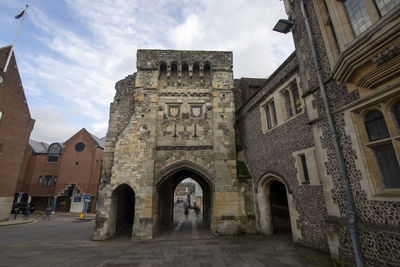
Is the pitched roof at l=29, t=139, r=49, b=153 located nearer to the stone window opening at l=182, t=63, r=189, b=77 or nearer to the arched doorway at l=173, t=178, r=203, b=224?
the arched doorway at l=173, t=178, r=203, b=224

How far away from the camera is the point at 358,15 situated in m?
5.07

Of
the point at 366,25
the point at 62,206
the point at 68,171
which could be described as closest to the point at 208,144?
the point at 366,25

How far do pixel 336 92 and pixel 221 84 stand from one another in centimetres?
859

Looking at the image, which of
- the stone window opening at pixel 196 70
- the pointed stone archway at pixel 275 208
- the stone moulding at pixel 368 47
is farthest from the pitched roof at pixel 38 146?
the stone moulding at pixel 368 47

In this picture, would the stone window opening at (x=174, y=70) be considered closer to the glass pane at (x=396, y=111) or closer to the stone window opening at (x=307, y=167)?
the stone window opening at (x=307, y=167)

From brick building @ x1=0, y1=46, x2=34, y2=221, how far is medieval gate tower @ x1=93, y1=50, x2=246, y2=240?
1452 centimetres

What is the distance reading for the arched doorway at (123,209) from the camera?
1153 cm

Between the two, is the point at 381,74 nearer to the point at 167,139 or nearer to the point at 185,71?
the point at 167,139

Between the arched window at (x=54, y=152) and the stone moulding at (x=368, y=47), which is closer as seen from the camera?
the stone moulding at (x=368, y=47)

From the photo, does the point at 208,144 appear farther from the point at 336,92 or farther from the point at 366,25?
the point at 366,25

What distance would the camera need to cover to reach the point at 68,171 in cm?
2897

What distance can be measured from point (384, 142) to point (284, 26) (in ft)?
18.6

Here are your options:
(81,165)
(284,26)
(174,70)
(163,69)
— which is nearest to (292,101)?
(284,26)

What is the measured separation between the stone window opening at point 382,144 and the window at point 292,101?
312cm
